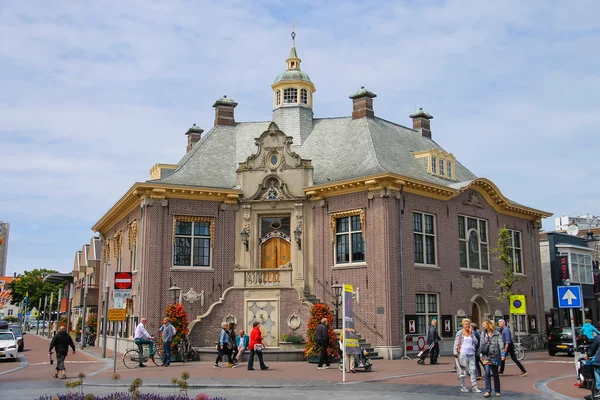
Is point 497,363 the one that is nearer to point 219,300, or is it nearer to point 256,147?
point 219,300

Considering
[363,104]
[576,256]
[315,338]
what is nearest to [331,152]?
[363,104]

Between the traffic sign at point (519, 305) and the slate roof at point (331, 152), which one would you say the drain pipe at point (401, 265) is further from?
the traffic sign at point (519, 305)

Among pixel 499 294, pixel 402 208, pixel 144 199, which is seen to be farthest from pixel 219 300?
pixel 499 294

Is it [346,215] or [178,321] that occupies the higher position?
[346,215]

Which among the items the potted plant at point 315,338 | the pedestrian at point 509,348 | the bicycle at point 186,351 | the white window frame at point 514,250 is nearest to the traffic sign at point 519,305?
the pedestrian at point 509,348

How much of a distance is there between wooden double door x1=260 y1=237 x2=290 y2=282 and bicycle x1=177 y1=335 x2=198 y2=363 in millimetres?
5813

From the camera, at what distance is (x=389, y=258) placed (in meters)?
25.8

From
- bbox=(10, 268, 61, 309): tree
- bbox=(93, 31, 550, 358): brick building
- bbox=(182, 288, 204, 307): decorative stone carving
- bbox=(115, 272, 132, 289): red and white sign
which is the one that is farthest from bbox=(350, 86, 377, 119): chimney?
bbox=(10, 268, 61, 309): tree

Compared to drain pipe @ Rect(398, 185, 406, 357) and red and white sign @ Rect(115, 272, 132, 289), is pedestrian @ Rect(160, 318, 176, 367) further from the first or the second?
drain pipe @ Rect(398, 185, 406, 357)

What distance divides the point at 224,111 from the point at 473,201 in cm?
1387

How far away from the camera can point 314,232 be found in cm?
2836

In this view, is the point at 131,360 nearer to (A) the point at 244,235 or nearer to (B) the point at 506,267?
(A) the point at 244,235

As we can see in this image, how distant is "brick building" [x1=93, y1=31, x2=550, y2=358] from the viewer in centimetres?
2603

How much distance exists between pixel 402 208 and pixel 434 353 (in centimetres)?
680
